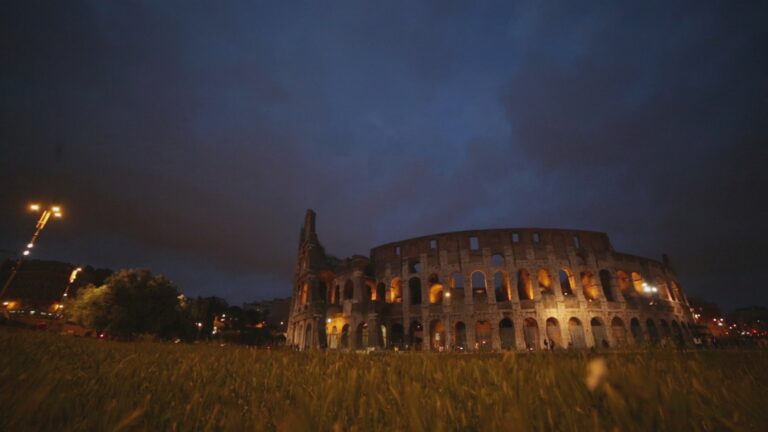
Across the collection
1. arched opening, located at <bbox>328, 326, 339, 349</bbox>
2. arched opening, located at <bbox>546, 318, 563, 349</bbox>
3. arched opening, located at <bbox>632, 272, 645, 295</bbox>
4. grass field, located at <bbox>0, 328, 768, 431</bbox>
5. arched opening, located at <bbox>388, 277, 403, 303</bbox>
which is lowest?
grass field, located at <bbox>0, 328, 768, 431</bbox>

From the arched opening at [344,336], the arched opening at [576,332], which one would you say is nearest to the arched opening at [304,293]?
the arched opening at [344,336]

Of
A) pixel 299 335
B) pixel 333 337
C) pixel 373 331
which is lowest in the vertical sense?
pixel 333 337

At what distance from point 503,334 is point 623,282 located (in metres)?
17.6

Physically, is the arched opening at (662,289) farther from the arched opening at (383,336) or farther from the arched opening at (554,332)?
the arched opening at (383,336)

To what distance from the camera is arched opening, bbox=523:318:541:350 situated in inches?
1294

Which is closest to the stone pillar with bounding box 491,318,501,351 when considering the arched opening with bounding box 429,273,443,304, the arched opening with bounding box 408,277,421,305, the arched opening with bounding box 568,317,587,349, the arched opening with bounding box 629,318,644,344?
the arched opening with bounding box 568,317,587,349

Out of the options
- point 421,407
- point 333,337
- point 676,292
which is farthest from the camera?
point 676,292

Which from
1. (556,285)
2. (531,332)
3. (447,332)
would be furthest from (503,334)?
(556,285)

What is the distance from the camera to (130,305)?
79.8 ft

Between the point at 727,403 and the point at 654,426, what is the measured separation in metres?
0.73

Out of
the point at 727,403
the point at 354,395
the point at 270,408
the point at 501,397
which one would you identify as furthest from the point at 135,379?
the point at 727,403

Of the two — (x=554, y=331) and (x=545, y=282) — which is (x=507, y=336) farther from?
(x=545, y=282)

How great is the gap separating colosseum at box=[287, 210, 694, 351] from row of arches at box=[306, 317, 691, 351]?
0.33 ft

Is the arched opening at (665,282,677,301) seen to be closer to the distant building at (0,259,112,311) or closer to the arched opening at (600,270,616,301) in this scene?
the arched opening at (600,270,616,301)
